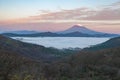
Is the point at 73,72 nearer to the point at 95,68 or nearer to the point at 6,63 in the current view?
the point at 95,68

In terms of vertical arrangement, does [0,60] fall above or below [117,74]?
above

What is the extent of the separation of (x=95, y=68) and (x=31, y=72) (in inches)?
400

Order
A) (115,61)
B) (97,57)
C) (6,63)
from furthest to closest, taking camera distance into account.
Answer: (97,57) → (115,61) → (6,63)

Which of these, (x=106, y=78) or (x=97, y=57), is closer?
(x=106, y=78)

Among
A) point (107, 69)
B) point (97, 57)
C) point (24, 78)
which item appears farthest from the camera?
point (97, 57)

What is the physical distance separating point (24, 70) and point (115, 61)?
16.0 metres

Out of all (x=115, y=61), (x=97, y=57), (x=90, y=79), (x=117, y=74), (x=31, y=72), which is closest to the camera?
(x=31, y=72)

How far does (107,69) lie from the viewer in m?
23.9

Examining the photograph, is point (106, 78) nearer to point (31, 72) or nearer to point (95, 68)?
point (95, 68)

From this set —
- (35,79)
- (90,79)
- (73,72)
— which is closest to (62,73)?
(73,72)

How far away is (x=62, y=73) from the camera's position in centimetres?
2259

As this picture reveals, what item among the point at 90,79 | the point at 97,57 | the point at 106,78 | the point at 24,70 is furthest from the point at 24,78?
the point at 97,57

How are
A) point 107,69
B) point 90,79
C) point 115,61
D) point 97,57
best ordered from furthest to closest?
point 97,57 → point 115,61 → point 107,69 → point 90,79

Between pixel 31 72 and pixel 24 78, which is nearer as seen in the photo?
pixel 24 78
